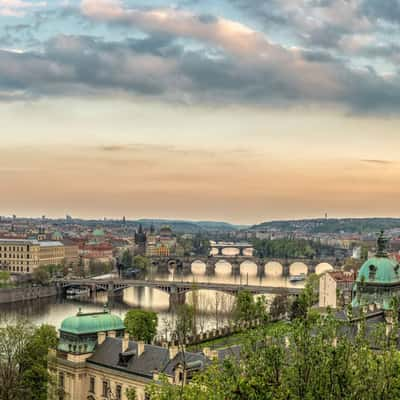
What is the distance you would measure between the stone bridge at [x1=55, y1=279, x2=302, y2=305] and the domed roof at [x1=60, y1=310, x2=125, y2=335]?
52.6m

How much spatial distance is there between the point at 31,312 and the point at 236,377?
259 ft

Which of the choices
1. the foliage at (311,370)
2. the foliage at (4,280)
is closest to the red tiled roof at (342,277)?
the foliage at (4,280)

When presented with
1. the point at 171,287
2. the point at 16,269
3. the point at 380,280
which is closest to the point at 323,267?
the point at 16,269

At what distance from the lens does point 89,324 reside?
125 ft

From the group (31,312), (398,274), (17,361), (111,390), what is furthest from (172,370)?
(31,312)

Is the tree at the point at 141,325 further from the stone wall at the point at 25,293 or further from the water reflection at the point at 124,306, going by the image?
the stone wall at the point at 25,293

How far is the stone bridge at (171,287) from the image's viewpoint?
9894 centimetres

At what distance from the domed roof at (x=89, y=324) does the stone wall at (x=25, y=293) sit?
206ft

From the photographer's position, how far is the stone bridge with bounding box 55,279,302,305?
98938 mm

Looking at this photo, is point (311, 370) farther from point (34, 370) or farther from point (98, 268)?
point (98, 268)

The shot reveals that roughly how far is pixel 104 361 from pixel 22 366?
4499 millimetres

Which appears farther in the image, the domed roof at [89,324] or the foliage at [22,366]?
the domed roof at [89,324]

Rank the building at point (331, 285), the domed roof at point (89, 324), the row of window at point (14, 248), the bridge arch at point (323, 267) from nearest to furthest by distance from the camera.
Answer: the domed roof at point (89, 324), the building at point (331, 285), the row of window at point (14, 248), the bridge arch at point (323, 267)

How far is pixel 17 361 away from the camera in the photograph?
35.2m
